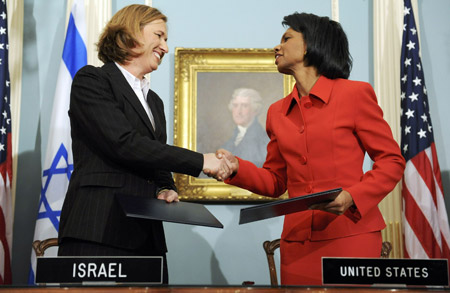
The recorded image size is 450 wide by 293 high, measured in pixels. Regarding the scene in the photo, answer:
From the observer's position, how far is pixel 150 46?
2.36 metres

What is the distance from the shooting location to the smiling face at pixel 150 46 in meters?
2.35

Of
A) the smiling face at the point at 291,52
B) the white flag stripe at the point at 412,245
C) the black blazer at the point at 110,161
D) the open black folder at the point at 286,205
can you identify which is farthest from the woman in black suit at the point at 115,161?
the white flag stripe at the point at 412,245

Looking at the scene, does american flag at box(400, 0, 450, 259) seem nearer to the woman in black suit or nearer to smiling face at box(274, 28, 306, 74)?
smiling face at box(274, 28, 306, 74)

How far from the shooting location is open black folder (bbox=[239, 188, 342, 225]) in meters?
1.66

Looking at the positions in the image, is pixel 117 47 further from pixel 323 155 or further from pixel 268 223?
pixel 268 223

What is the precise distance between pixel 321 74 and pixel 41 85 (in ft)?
8.68

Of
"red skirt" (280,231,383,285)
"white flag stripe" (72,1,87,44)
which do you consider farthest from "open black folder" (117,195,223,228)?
"white flag stripe" (72,1,87,44)

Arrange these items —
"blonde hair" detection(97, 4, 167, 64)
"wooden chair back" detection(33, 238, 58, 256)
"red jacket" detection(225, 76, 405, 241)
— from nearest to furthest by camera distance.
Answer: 1. "red jacket" detection(225, 76, 405, 241)
2. "blonde hair" detection(97, 4, 167, 64)
3. "wooden chair back" detection(33, 238, 58, 256)

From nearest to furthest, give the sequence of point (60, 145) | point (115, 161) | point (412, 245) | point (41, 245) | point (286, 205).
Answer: point (286, 205) → point (115, 161) → point (41, 245) → point (412, 245) → point (60, 145)

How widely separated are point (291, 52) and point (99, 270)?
1325 mm

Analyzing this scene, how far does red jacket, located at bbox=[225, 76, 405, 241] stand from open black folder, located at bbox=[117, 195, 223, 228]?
355mm

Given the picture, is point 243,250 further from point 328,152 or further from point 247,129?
point 328,152

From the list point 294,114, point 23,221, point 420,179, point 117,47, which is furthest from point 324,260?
point 23,221

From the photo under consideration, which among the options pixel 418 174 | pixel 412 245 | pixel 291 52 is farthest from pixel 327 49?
pixel 412 245
